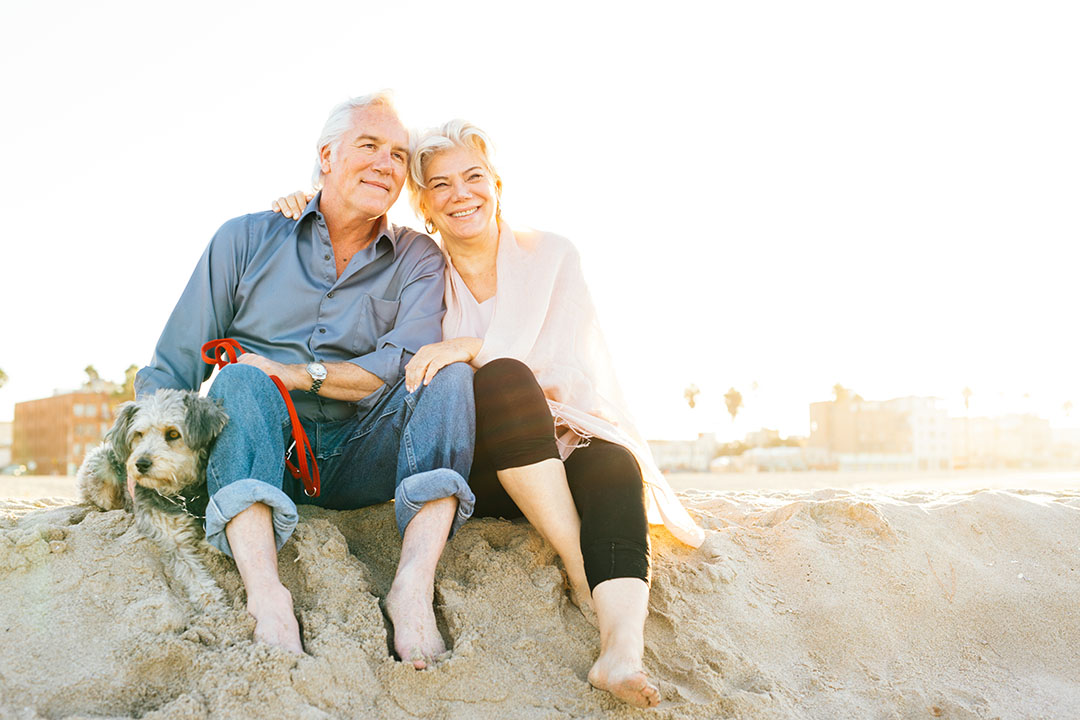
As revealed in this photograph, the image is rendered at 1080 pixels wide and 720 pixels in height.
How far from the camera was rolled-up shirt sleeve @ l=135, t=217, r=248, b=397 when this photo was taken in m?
3.37

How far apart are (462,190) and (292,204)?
859 mm

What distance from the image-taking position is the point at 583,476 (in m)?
2.96

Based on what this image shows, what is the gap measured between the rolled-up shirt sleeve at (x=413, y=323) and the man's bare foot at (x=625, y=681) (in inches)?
57.0

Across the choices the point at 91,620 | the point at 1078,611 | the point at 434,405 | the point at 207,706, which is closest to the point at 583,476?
the point at 434,405

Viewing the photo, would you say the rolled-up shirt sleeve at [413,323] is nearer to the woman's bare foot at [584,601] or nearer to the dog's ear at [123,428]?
the dog's ear at [123,428]

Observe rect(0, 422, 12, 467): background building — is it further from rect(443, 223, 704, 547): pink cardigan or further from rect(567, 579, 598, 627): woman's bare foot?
rect(567, 579, 598, 627): woman's bare foot

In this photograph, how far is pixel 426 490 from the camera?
9.03 feet

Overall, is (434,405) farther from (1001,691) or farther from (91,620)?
(1001,691)

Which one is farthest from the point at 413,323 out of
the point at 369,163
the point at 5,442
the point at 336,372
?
the point at 5,442

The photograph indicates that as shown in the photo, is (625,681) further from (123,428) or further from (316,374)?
(123,428)

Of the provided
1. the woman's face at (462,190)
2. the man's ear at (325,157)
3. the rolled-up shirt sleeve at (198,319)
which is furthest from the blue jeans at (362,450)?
the man's ear at (325,157)

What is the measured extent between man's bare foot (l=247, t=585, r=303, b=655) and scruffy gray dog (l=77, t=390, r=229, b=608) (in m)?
0.32

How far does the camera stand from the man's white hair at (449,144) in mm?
3547

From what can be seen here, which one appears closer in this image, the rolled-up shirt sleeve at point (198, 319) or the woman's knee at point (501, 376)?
the woman's knee at point (501, 376)
